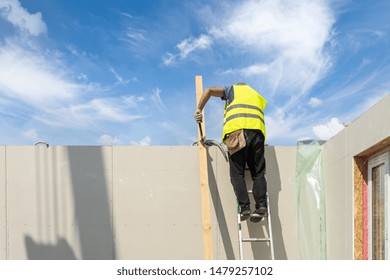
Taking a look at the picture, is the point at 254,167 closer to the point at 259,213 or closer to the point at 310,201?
the point at 259,213

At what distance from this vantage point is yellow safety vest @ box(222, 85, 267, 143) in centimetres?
449

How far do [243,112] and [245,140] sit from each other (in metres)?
0.24

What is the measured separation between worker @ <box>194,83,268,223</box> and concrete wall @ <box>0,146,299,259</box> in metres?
0.29

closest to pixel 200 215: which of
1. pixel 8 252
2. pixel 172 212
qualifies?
pixel 172 212

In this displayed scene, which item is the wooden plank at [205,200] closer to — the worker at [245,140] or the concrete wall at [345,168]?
the worker at [245,140]

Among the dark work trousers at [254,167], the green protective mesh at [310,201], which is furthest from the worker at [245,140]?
the green protective mesh at [310,201]

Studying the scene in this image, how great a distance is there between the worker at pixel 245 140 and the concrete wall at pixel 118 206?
29 centimetres

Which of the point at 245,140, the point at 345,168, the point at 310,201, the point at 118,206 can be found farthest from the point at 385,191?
the point at 118,206

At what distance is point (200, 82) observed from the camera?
4.79 meters

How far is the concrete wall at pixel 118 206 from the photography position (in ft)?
15.7

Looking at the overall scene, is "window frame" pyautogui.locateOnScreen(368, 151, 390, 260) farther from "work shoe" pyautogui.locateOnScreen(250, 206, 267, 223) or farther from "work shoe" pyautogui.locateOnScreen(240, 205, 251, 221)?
"work shoe" pyautogui.locateOnScreen(240, 205, 251, 221)

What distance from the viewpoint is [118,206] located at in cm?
480

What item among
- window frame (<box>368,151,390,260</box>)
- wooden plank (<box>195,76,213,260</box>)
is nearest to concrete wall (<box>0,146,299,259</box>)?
wooden plank (<box>195,76,213,260</box>)
